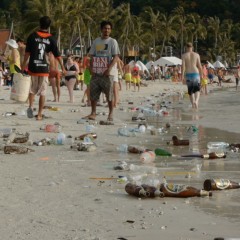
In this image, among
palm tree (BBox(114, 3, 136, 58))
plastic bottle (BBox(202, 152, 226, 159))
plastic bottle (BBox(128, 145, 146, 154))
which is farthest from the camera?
palm tree (BBox(114, 3, 136, 58))

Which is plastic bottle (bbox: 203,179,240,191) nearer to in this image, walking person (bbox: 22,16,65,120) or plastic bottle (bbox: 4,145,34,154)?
plastic bottle (bbox: 4,145,34,154)

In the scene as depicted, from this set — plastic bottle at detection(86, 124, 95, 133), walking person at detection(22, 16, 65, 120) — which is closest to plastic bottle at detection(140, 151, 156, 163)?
plastic bottle at detection(86, 124, 95, 133)

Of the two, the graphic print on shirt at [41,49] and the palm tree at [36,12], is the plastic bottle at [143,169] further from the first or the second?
the palm tree at [36,12]

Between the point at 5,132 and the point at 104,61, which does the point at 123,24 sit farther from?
the point at 5,132

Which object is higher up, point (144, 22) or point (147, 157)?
point (144, 22)

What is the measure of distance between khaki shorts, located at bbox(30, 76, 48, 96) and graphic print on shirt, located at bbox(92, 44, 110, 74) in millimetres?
880

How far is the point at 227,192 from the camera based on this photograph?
6016mm

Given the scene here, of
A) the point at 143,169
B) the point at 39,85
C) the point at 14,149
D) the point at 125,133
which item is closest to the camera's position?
the point at 143,169

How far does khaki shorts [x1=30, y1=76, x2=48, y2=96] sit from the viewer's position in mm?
12477

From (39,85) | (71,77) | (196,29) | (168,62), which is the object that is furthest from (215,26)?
(39,85)

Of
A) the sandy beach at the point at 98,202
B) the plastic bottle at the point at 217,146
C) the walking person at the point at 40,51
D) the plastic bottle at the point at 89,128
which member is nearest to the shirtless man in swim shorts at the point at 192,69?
the walking person at the point at 40,51

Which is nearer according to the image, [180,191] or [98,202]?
[98,202]

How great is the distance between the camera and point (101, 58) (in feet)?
41.7

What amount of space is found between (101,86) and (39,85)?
1057mm
